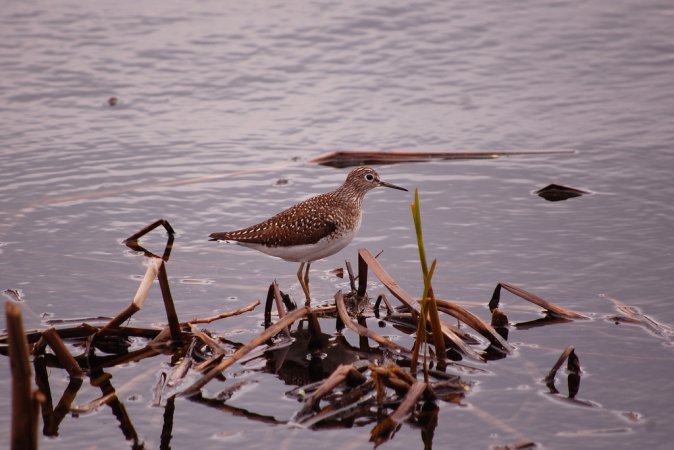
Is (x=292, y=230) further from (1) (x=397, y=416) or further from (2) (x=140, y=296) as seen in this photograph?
(1) (x=397, y=416)

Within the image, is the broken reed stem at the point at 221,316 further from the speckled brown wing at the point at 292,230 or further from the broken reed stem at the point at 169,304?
the speckled brown wing at the point at 292,230

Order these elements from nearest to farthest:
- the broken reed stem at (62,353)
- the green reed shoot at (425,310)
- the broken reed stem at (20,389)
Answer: the broken reed stem at (20,389)
the green reed shoot at (425,310)
the broken reed stem at (62,353)

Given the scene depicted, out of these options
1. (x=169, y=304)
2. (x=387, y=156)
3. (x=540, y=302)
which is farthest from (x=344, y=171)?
(x=169, y=304)

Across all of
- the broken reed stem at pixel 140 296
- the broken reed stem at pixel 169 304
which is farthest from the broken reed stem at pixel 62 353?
the broken reed stem at pixel 169 304

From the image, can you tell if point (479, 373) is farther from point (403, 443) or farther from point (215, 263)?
point (215, 263)

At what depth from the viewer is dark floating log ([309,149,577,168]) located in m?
12.5

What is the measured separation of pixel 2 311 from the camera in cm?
883

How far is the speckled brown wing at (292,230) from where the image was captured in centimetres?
921

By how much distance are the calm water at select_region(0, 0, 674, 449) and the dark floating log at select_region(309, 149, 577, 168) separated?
0.16m

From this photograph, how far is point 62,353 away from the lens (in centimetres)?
730

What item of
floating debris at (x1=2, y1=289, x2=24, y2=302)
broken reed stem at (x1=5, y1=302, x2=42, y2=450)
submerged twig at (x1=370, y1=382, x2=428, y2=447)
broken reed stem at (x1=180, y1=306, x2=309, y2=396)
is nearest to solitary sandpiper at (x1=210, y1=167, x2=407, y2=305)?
broken reed stem at (x1=180, y1=306, x2=309, y2=396)

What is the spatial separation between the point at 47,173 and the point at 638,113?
8403mm

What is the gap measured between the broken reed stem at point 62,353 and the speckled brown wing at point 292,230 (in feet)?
7.39

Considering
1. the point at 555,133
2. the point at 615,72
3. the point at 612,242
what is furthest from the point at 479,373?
the point at 615,72
